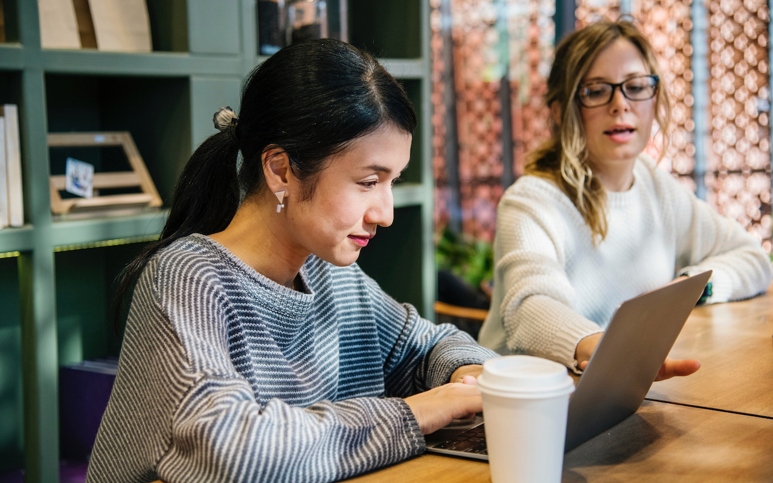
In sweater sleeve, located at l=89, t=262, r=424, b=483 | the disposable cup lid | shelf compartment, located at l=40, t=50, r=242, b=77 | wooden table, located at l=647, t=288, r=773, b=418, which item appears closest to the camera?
the disposable cup lid

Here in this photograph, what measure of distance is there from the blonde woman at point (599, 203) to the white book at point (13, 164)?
3.66 feet

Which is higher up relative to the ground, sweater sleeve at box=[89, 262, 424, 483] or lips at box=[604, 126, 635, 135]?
lips at box=[604, 126, 635, 135]

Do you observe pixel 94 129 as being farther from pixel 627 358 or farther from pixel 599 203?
pixel 627 358

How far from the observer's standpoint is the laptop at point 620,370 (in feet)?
3.46

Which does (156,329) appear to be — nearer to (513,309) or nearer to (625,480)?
(625,480)

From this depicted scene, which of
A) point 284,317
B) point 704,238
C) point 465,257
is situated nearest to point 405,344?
Answer: point 284,317

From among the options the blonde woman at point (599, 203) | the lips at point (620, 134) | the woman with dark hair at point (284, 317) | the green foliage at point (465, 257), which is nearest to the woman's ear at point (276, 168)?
the woman with dark hair at point (284, 317)

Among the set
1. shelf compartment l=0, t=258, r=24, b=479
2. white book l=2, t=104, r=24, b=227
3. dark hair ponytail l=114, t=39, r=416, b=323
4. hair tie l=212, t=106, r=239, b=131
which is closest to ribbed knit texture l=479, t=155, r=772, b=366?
dark hair ponytail l=114, t=39, r=416, b=323

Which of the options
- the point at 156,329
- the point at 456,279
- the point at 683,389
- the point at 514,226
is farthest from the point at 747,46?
the point at 156,329

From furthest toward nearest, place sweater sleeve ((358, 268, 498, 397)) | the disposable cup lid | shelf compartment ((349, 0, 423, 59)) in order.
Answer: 1. shelf compartment ((349, 0, 423, 59))
2. sweater sleeve ((358, 268, 498, 397))
3. the disposable cup lid

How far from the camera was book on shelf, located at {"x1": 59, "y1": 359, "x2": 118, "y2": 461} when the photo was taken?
2203 mm

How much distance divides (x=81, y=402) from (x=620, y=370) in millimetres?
1571

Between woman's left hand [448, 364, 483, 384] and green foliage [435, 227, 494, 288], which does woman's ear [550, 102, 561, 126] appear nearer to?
woman's left hand [448, 364, 483, 384]

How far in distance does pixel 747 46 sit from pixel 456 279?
193 centimetres
